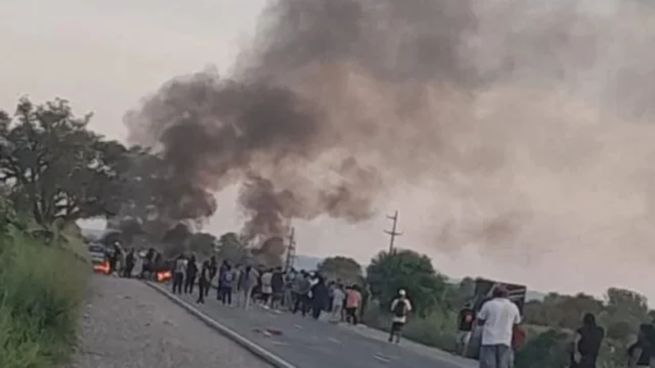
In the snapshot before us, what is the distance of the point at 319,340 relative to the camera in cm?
2761

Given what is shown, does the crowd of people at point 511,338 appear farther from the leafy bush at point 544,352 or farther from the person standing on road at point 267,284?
the person standing on road at point 267,284

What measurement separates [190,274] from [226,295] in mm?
1467

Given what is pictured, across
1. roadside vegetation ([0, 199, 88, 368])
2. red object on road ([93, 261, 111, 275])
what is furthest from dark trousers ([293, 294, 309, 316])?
roadside vegetation ([0, 199, 88, 368])

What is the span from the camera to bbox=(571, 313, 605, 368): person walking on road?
19.4m

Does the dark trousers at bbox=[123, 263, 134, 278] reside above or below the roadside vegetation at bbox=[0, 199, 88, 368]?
above

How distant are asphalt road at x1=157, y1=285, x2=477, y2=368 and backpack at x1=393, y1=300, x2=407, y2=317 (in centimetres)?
77

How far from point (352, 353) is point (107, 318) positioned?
4877mm

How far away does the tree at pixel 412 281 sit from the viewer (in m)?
50.2

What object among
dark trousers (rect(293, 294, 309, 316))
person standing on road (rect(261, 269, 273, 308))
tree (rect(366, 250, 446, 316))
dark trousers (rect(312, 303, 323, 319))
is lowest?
dark trousers (rect(312, 303, 323, 319))

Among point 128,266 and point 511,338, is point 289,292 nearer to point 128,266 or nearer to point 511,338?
point 128,266

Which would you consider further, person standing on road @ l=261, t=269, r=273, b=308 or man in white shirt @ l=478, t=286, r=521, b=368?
person standing on road @ l=261, t=269, r=273, b=308

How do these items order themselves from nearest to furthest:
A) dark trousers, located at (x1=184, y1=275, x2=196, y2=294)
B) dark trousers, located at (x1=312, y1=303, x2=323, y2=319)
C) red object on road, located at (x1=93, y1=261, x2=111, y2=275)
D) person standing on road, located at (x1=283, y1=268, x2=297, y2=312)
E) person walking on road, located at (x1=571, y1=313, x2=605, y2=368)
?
person walking on road, located at (x1=571, y1=313, x2=605, y2=368), dark trousers, located at (x1=312, y1=303, x2=323, y2=319), dark trousers, located at (x1=184, y1=275, x2=196, y2=294), person standing on road, located at (x1=283, y1=268, x2=297, y2=312), red object on road, located at (x1=93, y1=261, x2=111, y2=275)

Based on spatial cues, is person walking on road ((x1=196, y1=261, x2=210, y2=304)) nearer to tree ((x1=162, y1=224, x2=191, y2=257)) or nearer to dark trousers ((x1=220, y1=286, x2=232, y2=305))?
dark trousers ((x1=220, y1=286, x2=232, y2=305))

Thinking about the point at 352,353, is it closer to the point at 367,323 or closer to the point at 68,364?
the point at 68,364
